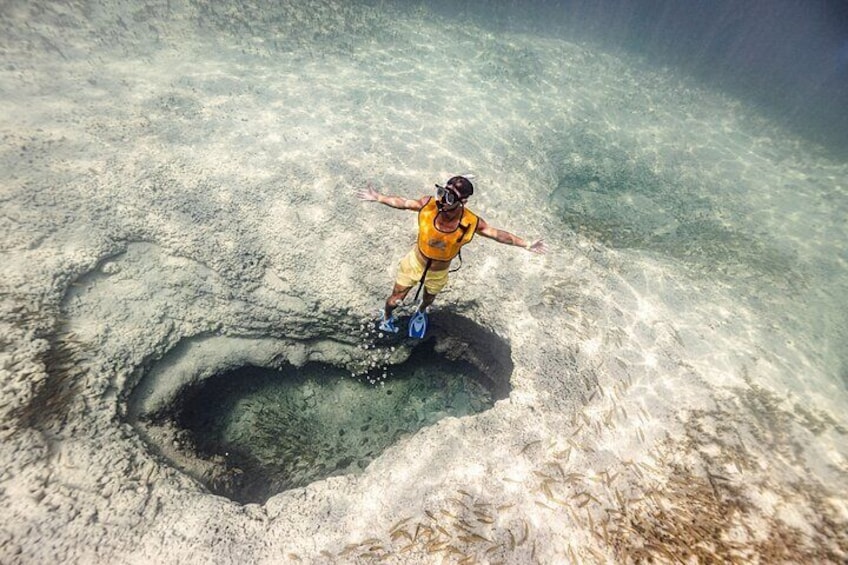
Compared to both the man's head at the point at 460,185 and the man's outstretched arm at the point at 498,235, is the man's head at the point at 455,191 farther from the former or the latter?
the man's outstretched arm at the point at 498,235

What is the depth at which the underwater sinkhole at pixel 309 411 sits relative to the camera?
426cm

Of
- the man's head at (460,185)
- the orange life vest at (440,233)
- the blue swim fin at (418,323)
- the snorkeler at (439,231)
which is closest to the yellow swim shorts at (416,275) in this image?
the snorkeler at (439,231)

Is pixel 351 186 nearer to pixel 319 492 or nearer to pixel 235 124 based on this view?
pixel 235 124

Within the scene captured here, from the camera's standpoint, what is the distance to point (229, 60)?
Result: 8.15 metres

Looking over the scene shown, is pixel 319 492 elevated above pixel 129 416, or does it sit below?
above

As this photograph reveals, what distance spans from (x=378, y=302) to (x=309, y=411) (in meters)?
2.17

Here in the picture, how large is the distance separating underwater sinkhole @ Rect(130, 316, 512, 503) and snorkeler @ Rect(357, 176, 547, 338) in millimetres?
1251

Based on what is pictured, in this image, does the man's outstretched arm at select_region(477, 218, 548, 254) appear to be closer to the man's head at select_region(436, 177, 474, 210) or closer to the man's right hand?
the man's head at select_region(436, 177, 474, 210)

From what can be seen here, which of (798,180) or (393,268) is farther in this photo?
(798,180)

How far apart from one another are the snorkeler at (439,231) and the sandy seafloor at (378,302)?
0.95 metres

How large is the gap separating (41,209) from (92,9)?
7673 mm

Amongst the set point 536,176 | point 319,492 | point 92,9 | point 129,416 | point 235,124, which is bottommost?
point 129,416

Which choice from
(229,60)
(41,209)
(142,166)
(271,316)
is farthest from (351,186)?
(229,60)

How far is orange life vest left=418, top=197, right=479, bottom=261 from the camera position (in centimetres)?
351
